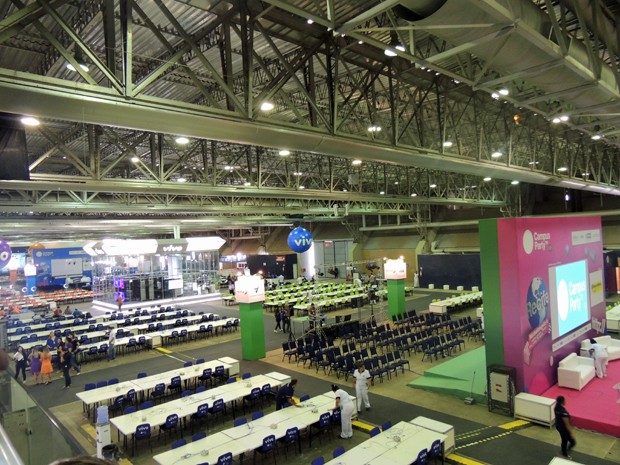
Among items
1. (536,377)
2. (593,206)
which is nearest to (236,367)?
(536,377)

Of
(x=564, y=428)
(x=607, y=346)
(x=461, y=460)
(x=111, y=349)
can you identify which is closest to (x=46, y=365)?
(x=111, y=349)

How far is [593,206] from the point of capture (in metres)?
36.9

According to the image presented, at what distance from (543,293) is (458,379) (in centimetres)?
383

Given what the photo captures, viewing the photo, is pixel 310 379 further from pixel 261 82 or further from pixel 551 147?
pixel 551 147

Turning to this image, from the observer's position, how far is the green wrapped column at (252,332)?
18.6 meters

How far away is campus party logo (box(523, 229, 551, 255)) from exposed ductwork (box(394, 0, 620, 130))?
14.5 ft

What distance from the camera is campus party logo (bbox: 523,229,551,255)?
12357mm

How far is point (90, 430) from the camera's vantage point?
39.4 feet

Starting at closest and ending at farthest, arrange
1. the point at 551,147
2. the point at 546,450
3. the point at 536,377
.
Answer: the point at 546,450 < the point at 536,377 < the point at 551,147

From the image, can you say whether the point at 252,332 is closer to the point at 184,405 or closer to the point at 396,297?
the point at 184,405

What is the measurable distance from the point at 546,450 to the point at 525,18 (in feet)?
30.1

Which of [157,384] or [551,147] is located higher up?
[551,147]

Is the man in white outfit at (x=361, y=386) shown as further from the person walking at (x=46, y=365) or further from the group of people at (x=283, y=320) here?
the person walking at (x=46, y=365)

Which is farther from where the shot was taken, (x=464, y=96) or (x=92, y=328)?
(x=92, y=328)
